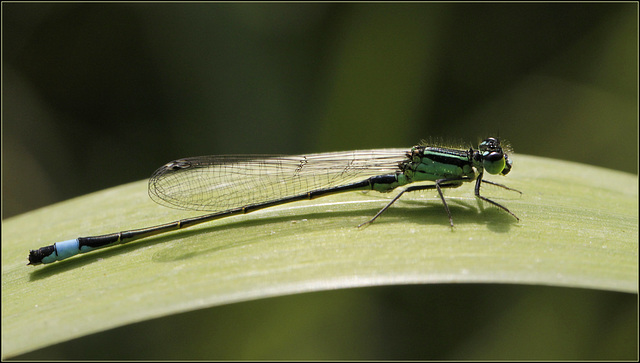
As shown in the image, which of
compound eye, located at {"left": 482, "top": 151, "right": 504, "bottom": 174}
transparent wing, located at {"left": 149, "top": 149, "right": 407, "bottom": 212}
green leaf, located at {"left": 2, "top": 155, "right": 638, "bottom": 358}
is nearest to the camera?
green leaf, located at {"left": 2, "top": 155, "right": 638, "bottom": 358}

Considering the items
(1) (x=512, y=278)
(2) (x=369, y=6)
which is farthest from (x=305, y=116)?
(1) (x=512, y=278)

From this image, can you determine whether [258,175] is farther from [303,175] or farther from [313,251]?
[313,251]

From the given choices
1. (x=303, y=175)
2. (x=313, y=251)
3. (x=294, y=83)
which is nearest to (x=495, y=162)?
(x=303, y=175)

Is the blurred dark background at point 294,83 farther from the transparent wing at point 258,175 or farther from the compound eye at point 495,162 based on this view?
the compound eye at point 495,162

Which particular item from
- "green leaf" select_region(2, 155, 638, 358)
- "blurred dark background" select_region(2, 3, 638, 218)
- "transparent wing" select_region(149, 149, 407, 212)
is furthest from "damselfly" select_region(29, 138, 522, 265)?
"blurred dark background" select_region(2, 3, 638, 218)

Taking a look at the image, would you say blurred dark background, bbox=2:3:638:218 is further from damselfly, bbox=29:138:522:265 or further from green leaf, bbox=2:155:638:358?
green leaf, bbox=2:155:638:358

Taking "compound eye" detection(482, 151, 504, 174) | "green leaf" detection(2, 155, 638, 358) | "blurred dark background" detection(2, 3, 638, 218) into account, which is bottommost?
"green leaf" detection(2, 155, 638, 358)

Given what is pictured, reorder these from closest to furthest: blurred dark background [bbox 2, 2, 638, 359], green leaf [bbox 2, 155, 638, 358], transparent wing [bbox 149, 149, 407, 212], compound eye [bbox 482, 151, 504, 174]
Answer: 1. green leaf [bbox 2, 155, 638, 358]
2. compound eye [bbox 482, 151, 504, 174]
3. transparent wing [bbox 149, 149, 407, 212]
4. blurred dark background [bbox 2, 2, 638, 359]
